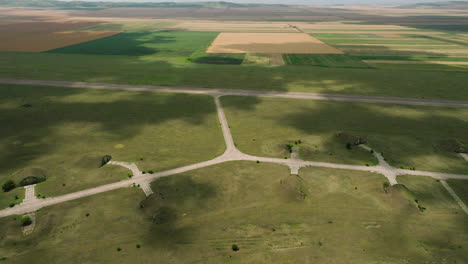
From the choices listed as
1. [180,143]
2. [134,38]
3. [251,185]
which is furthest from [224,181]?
[134,38]

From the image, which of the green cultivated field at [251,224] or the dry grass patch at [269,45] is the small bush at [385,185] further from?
the dry grass patch at [269,45]

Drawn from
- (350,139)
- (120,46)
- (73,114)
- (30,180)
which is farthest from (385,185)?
(120,46)

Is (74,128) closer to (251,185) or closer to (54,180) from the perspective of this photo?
(54,180)

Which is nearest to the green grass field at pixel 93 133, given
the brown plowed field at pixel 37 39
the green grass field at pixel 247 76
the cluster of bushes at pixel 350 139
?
the green grass field at pixel 247 76

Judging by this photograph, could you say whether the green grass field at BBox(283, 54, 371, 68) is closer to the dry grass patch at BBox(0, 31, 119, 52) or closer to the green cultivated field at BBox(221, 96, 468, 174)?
the green cultivated field at BBox(221, 96, 468, 174)

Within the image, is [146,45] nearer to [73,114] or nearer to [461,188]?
[73,114]
